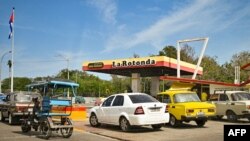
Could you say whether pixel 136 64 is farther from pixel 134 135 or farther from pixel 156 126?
pixel 134 135

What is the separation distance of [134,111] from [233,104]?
7.65 m

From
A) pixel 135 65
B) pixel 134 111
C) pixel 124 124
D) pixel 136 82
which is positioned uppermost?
pixel 135 65

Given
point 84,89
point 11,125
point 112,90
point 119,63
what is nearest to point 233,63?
point 112,90

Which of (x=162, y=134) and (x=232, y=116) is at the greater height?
(x=232, y=116)

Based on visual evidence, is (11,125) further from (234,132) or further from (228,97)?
(234,132)

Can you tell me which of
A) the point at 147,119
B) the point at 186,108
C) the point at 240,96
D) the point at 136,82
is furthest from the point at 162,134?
the point at 136,82

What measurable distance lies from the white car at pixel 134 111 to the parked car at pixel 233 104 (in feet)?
19.1

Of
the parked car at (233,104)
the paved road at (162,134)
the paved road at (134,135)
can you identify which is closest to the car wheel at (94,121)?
the paved road at (162,134)

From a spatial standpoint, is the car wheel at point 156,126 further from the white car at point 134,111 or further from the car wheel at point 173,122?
the car wheel at point 173,122

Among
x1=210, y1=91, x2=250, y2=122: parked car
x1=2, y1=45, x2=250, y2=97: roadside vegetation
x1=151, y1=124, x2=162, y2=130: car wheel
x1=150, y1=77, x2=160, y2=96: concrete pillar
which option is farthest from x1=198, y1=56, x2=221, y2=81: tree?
x1=151, y1=124, x2=162, y2=130: car wheel

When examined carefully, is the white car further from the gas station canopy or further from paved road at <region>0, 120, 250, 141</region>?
the gas station canopy

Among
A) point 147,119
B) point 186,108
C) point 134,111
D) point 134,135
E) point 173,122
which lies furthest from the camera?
point 173,122

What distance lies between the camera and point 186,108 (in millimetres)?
18469

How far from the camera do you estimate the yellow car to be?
1852 cm
